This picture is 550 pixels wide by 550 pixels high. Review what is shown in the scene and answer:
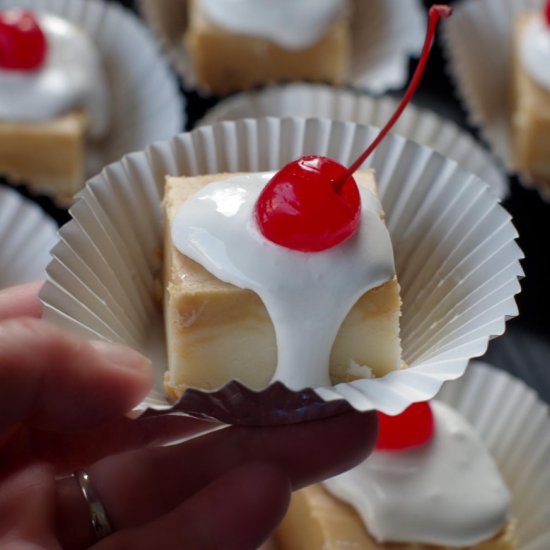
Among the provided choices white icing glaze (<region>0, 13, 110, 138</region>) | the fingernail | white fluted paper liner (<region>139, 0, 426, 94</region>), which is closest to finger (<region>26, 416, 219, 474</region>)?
the fingernail

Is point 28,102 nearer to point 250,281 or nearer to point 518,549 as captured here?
point 250,281

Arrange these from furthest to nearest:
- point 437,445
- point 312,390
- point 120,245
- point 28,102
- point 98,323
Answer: point 28,102 → point 437,445 → point 120,245 → point 98,323 → point 312,390

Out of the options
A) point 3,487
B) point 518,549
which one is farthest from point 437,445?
point 3,487

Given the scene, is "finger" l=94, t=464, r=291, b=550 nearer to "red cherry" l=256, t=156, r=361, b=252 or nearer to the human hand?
the human hand

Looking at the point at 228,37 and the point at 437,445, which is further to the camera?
the point at 228,37

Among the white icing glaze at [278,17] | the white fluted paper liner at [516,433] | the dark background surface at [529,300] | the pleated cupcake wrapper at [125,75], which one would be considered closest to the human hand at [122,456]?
the white fluted paper liner at [516,433]

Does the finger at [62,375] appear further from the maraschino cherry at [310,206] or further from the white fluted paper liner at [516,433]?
the white fluted paper liner at [516,433]
